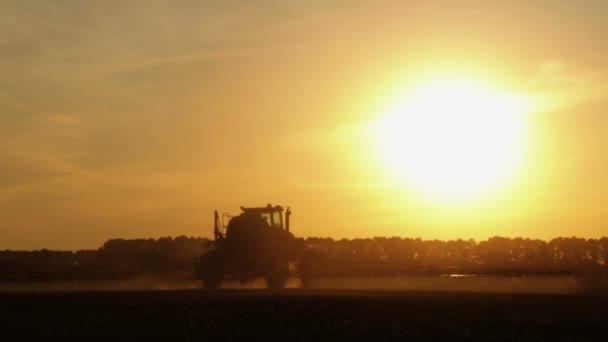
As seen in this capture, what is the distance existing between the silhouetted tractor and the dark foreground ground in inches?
543

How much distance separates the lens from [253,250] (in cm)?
5331

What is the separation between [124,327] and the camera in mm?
27531

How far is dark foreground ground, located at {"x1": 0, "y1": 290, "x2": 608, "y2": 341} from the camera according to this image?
25.8 meters

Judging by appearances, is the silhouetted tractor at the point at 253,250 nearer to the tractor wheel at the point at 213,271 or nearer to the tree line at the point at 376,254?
the tractor wheel at the point at 213,271

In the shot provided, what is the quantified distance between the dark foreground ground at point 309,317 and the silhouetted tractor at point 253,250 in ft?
45.3

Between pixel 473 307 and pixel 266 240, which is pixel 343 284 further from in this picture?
pixel 473 307

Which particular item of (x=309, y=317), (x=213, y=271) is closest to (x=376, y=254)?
(x=213, y=271)

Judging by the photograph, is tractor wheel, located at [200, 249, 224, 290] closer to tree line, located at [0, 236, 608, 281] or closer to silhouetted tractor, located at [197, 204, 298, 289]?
silhouetted tractor, located at [197, 204, 298, 289]

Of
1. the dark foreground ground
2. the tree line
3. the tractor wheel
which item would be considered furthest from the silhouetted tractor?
the tree line

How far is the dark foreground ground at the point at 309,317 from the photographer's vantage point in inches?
1016

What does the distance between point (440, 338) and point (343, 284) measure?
37.5m

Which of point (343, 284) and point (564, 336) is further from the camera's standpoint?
point (343, 284)

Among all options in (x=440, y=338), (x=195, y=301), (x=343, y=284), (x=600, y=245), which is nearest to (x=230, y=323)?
(x=440, y=338)

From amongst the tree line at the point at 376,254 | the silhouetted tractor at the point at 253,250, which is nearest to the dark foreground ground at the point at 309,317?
the silhouetted tractor at the point at 253,250
